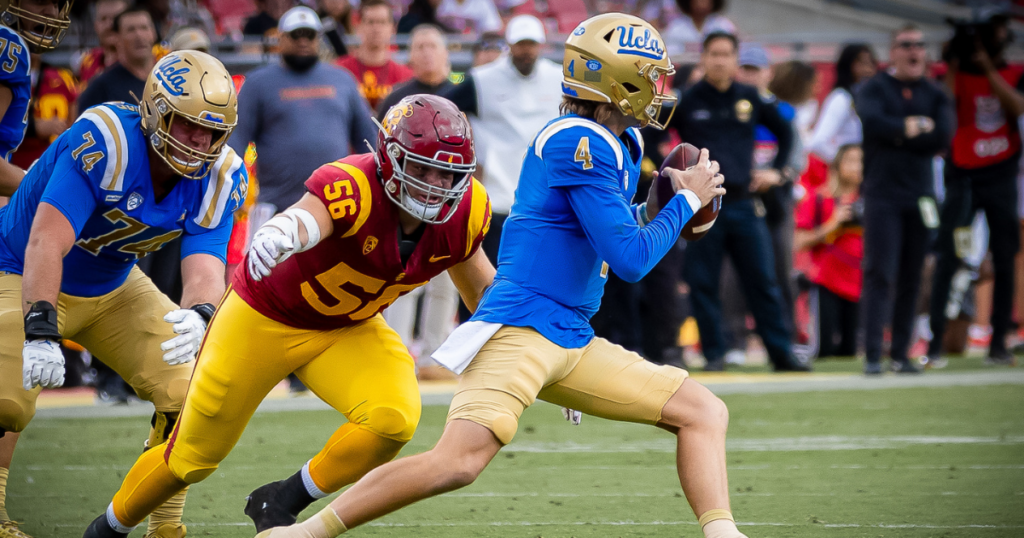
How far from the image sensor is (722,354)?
8.84m

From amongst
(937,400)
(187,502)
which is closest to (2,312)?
(187,502)

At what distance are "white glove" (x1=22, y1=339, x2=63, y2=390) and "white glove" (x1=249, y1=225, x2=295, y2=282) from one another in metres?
0.85

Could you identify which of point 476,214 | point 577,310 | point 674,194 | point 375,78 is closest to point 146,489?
point 476,214

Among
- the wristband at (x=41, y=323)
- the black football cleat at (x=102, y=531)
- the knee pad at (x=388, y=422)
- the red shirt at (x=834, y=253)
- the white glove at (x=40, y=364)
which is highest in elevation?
the wristband at (x=41, y=323)

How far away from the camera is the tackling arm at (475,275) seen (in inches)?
150

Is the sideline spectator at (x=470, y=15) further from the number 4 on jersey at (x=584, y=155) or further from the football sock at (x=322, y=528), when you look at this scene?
the football sock at (x=322, y=528)

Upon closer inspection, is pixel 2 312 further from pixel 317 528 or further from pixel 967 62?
pixel 967 62

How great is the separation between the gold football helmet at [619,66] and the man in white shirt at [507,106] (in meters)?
4.29

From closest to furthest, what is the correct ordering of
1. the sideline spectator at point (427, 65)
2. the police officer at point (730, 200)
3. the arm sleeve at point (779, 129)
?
1. the sideline spectator at point (427, 65)
2. the police officer at point (730, 200)
3. the arm sleeve at point (779, 129)

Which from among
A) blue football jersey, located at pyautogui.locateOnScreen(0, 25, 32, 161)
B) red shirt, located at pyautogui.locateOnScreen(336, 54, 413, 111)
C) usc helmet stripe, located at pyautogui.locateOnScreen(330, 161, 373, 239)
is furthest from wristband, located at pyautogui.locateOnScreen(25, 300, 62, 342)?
red shirt, located at pyautogui.locateOnScreen(336, 54, 413, 111)

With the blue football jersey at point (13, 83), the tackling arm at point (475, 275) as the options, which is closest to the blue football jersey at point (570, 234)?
the tackling arm at point (475, 275)

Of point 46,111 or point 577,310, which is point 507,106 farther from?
point 577,310

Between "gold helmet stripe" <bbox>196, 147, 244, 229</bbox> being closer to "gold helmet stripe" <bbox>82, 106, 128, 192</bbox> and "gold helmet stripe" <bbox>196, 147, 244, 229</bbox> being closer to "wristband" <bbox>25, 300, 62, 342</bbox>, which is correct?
"gold helmet stripe" <bbox>82, 106, 128, 192</bbox>

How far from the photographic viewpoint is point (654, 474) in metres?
5.33
